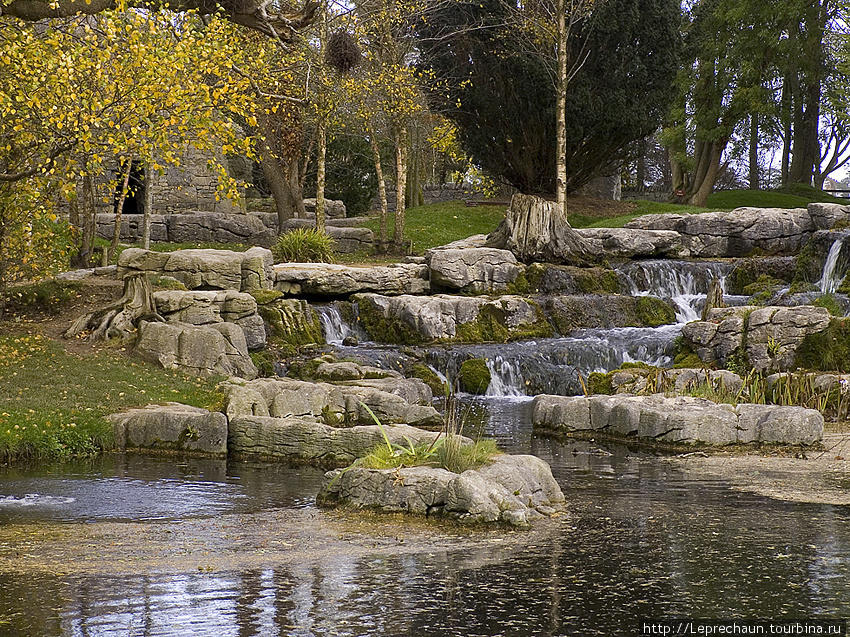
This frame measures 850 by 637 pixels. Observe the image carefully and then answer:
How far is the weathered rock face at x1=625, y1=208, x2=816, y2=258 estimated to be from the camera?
1155 inches

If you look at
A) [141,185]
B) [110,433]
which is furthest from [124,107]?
[141,185]

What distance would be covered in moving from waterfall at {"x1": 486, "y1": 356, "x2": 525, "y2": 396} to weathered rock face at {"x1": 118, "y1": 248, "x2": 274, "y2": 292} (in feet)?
18.3

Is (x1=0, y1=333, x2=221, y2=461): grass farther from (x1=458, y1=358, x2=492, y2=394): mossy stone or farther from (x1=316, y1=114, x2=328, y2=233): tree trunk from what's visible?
(x1=316, y1=114, x2=328, y2=233): tree trunk

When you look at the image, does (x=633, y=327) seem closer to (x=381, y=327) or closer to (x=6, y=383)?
(x=381, y=327)

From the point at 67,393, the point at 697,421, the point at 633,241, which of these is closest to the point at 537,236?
the point at 633,241

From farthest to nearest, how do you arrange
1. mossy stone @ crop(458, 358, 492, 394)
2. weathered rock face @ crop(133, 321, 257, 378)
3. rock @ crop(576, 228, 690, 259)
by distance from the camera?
rock @ crop(576, 228, 690, 259) → mossy stone @ crop(458, 358, 492, 394) → weathered rock face @ crop(133, 321, 257, 378)

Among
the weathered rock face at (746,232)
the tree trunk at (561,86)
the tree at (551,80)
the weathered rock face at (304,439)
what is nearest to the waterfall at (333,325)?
the weathered rock face at (304,439)

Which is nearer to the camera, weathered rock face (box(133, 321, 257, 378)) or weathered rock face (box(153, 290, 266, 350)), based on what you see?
weathered rock face (box(133, 321, 257, 378))

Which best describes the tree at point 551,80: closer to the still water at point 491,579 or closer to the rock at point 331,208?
the rock at point 331,208

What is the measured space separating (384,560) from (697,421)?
24.3 ft

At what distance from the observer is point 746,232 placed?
29547mm

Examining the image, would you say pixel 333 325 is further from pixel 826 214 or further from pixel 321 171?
pixel 826 214

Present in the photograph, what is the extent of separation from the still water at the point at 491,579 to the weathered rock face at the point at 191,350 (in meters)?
6.28

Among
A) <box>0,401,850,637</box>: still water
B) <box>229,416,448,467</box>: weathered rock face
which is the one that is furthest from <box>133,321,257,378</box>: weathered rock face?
<box>0,401,850,637</box>: still water
